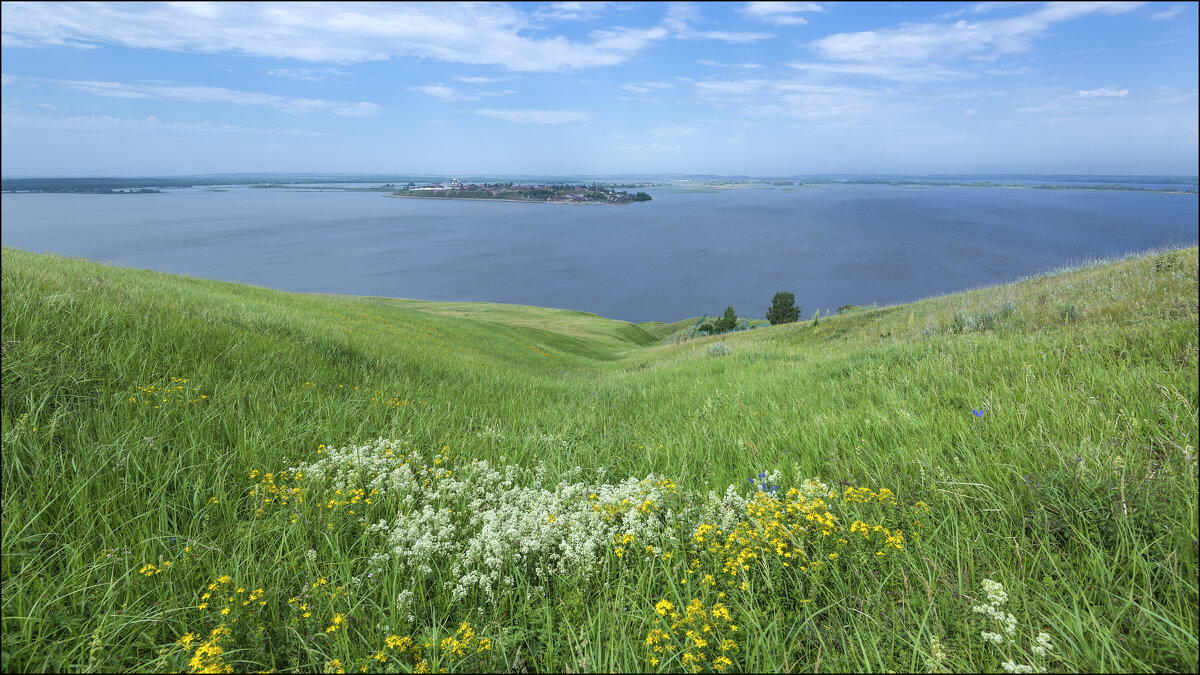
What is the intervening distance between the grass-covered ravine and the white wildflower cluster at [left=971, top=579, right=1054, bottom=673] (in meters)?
0.02

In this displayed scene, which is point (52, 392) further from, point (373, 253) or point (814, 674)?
point (373, 253)

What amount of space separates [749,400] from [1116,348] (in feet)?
12.3

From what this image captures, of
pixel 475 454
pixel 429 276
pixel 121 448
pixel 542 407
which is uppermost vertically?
pixel 121 448

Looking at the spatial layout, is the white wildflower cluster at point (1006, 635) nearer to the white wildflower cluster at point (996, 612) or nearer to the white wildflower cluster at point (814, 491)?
the white wildflower cluster at point (996, 612)

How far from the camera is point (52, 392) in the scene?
4.21 m

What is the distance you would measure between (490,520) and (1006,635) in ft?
8.85

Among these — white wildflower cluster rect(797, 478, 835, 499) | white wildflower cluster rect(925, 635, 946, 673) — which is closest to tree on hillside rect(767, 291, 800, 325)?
white wildflower cluster rect(797, 478, 835, 499)

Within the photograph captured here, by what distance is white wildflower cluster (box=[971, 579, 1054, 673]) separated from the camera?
190 cm

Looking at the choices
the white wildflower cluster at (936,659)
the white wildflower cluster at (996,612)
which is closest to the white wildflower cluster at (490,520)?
the white wildflower cluster at (936,659)

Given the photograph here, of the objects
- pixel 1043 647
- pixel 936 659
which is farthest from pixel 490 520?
pixel 1043 647

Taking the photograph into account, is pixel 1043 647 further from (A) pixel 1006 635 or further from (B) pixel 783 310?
(B) pixel 783 310

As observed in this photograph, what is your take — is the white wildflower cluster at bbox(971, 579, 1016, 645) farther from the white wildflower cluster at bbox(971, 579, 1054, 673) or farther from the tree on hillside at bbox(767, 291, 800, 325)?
the tree on hillside at bbox(767, 291, 800, 325)

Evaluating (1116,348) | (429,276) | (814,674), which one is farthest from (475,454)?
(429,276)

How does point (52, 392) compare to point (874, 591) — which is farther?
point (52, 392)
